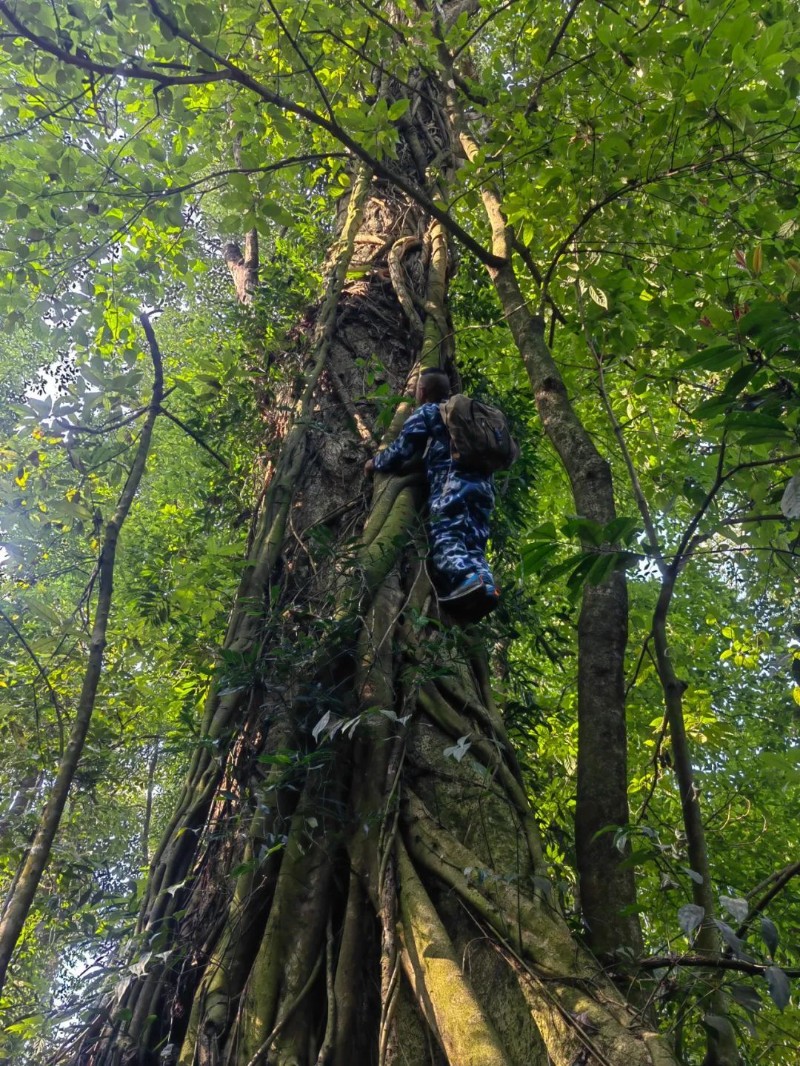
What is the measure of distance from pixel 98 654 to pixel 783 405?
180 centimetres

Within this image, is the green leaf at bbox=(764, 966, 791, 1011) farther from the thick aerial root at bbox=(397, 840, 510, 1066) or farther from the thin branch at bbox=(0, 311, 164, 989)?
the thin branch at bbox=(0, 311, 164, 989)

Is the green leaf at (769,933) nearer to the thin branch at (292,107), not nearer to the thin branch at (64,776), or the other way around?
the thin branch at (64,776)

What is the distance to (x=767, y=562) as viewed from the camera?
8.93 ft

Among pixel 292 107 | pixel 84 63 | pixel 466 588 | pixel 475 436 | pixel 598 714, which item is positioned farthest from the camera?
pixel 475 436

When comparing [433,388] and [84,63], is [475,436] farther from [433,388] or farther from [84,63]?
[84,63]

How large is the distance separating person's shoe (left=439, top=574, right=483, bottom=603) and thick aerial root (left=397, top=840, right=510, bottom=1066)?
1.09 meters

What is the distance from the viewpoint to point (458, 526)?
3.07 m

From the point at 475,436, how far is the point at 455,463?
0.15 metres

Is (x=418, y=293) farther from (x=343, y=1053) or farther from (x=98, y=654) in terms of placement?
(x=343, y=1053)

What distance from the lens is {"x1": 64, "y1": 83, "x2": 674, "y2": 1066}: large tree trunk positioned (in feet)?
5.22

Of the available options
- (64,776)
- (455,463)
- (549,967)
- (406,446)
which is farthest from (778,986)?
(406,446)

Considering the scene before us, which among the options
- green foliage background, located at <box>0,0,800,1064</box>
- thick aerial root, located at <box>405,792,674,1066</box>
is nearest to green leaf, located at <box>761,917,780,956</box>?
green foliage background, located at <box>0,0,800,1064</box>

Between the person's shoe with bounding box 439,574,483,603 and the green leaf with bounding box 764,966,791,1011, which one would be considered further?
the person's shoe with bounding box 439,574,483,603

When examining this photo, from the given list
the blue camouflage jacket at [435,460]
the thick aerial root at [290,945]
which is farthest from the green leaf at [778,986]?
the blue camouflage jacket at [435,460]
